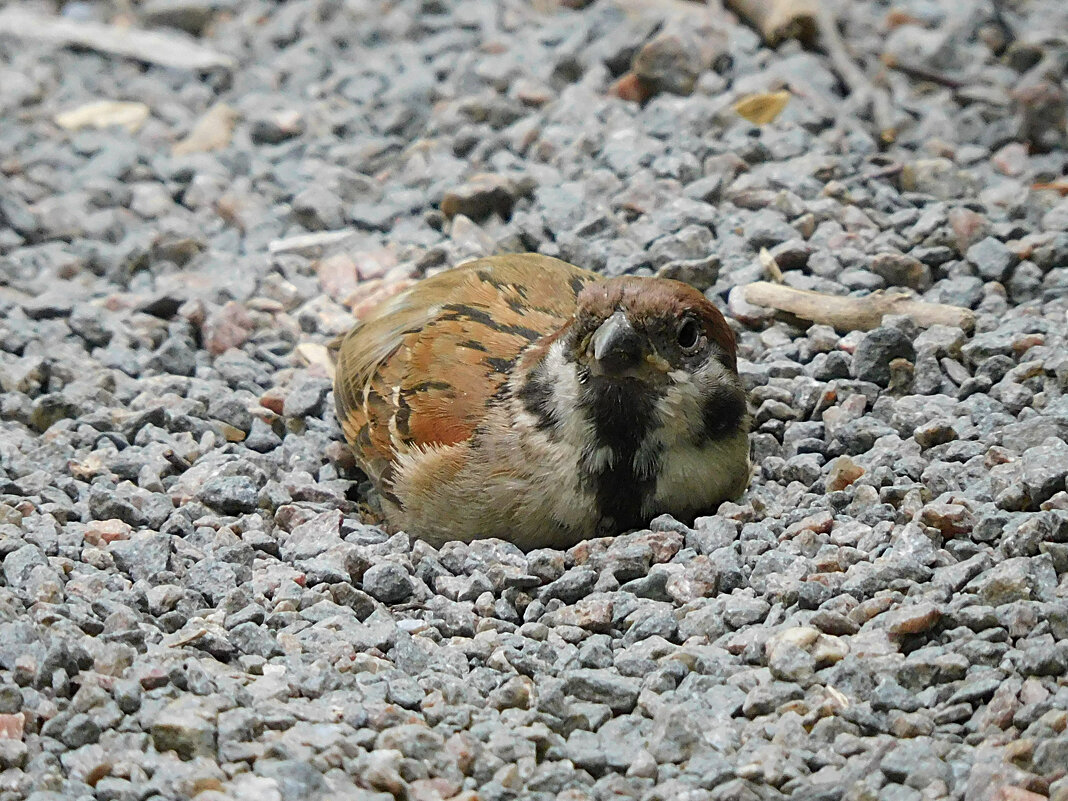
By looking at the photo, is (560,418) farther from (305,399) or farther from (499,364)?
(305,399)

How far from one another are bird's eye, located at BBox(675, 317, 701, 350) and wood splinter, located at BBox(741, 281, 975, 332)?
1.07 metres

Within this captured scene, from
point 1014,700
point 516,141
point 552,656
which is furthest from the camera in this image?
point 516,141

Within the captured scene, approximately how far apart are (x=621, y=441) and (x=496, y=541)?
1.71 feet

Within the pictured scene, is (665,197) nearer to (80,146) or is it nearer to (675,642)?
(675,642)

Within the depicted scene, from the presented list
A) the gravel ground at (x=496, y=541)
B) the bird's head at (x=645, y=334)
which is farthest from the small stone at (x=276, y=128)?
the bird's head at (x=645, y=334)

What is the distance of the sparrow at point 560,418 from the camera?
4.29m

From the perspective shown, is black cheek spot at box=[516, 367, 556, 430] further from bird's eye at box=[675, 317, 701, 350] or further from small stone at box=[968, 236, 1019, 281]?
small stone at box=[968, 236, 1019, 281]

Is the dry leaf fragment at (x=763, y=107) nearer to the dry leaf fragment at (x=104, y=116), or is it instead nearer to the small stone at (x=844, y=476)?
the small stone at (x=844, y=476)

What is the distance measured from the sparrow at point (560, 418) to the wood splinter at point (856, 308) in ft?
2.78

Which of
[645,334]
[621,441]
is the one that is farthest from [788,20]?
Answer: [621,441]

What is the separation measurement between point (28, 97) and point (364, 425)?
413cm

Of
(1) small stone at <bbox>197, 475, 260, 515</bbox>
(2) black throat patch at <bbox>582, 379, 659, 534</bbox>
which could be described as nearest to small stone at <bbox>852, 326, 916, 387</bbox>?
(2) black throat patch at <bbox>582, 379, 659, 534</bbox>

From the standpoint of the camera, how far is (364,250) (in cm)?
640

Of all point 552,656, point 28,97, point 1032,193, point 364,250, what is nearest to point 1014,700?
point 552,656
